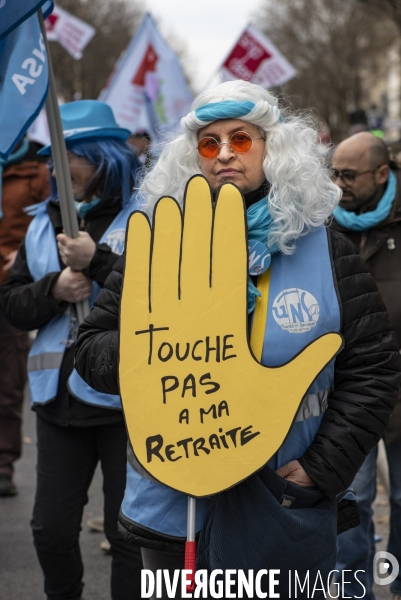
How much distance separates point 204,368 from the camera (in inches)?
84.3

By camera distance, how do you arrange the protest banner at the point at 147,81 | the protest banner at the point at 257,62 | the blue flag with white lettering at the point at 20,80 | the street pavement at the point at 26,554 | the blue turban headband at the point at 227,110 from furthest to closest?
the protest banner at the point at 257,62
the protest banner at the point at 147,81
the street pavement at the point at 26,554
the blue flag with white lettering at the point at 20,80
the blue turban headband at the point at 227,110

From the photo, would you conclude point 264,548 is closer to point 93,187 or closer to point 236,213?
point 236,213

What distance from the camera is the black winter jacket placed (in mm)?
2252

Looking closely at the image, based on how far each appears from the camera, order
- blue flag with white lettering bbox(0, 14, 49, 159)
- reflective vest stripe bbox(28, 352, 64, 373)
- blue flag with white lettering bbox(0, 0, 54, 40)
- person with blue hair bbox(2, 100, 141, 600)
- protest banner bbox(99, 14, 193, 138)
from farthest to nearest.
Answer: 1. protest banner bbox(99, 14, 193, 138)
2. reflective vest stripe bbox(28, 352, 64, 373)
3. person with blue hair bbox(2, 100, 141, 600)
4. blue flag with white lettering bbox(0, 14, 49, 159)
5. blue flag with white lettering bbox(0, 0, 54, 40)

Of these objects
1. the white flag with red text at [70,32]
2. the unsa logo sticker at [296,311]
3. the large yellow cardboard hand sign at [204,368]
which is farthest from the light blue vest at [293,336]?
the white flag with red text at [70,32]

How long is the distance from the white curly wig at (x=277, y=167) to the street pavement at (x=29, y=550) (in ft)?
7.53

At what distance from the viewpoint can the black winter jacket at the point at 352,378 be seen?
2252 mm

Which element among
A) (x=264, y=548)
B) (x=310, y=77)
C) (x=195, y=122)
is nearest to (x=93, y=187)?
(x=195, y=122)

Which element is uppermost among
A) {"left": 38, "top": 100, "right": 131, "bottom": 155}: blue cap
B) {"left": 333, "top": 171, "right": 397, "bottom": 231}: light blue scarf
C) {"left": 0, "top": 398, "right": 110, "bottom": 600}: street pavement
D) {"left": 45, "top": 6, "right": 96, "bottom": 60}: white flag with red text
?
{"left": 45, "top": 6, "right": 96, "bottom": 60}: white flag with red text

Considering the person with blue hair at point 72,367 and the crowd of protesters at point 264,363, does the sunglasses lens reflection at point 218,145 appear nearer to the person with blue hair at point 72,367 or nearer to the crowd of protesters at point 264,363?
the crowd of protesters at point 264,363

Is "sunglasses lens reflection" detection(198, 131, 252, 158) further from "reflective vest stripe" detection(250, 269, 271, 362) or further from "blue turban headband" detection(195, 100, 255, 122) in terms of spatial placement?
"reflective vest stripe" detection(250, 269, 271, 362)

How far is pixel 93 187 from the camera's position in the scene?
3.48 meters

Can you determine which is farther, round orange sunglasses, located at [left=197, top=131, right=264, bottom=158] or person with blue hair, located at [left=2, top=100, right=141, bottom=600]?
person with blue hair, located at [left=2, top=100, right=141, bottom=600]

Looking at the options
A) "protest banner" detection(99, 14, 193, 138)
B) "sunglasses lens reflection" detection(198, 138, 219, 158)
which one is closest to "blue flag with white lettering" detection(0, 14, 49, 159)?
"sunglasses lens reflection" detection(198, 138, 219, 158)
